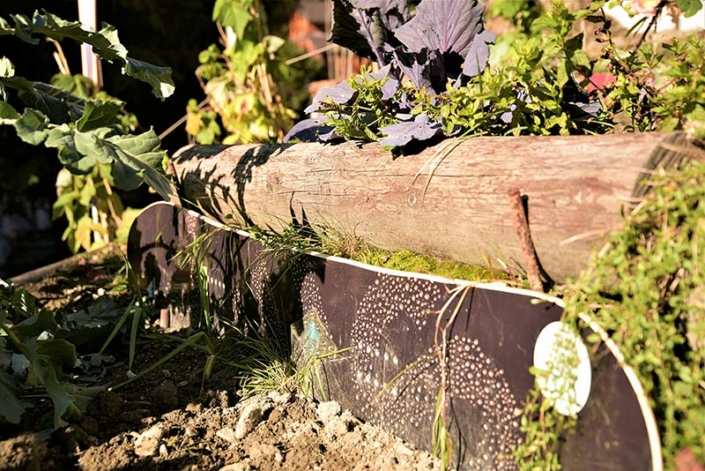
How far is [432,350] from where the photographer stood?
1935mm

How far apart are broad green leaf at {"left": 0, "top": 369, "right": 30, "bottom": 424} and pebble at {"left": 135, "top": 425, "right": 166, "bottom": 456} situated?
33 cm

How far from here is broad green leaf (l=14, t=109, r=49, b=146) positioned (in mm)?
1966

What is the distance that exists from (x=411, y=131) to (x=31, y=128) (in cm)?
109

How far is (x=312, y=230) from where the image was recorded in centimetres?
264

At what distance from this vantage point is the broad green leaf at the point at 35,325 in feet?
7.23

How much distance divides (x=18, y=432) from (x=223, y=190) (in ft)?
4.33

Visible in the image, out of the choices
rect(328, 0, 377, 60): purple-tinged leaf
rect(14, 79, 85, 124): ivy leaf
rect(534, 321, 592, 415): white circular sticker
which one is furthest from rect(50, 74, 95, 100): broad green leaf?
rect(534, 321, 592, 415): white circular sticker

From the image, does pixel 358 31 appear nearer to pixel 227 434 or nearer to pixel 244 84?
pixel 227 434

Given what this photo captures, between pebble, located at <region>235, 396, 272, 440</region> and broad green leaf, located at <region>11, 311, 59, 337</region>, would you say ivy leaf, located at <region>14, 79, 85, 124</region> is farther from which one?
pebble, located at <region>235, 396, 272, 440</region>

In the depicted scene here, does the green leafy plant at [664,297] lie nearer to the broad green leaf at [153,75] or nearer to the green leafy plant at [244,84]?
the broad green leaf at [153,75]

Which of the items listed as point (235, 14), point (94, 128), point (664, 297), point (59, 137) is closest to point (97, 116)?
point (94, 128)

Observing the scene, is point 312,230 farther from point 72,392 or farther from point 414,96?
point 72,392

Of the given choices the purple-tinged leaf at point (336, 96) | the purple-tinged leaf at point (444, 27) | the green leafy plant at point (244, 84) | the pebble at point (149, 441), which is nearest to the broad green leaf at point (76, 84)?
the green leafy plant at point (244, 84)

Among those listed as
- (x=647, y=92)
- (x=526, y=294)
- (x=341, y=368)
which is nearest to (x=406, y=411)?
(x=341, y=368)
